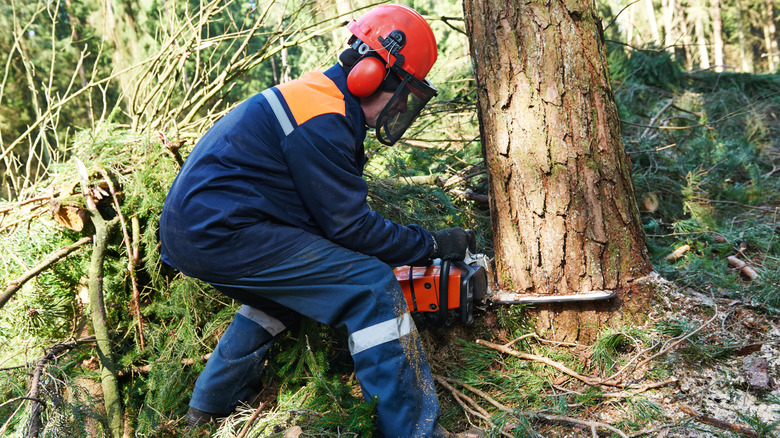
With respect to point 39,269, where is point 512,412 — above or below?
below

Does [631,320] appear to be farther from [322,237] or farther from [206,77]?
[206,77]

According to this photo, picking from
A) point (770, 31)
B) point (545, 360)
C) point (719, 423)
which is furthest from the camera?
point (770, 31)

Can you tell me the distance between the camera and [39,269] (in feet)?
8.93

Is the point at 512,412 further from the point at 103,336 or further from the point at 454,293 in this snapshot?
the point at 103,336

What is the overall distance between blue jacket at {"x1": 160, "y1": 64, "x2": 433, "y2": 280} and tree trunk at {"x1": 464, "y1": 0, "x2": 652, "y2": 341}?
72 cm

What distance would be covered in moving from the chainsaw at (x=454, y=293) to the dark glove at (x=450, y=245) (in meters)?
0.03

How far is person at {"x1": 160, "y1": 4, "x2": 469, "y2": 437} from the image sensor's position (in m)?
1.94

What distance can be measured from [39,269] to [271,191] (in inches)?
65.6

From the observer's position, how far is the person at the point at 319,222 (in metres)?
1.94

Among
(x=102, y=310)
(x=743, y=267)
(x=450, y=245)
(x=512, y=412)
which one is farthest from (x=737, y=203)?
(x=102, y=310)

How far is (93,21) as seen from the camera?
38.1 ft

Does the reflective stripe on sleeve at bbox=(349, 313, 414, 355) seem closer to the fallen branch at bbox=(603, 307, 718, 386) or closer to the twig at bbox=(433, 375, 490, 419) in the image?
the twig at bbox=(433, 375, 490, 419)

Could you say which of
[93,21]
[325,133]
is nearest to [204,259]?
[325,133]

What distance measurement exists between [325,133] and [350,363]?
4.36 ft
